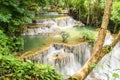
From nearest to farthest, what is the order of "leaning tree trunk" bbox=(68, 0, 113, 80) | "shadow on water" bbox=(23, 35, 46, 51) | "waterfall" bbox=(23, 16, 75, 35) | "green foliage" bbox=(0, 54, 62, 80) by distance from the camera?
"green foliage" bbox=(0, 54, 62, 80) → "leaning tree trunk" bbox=(68, 0, 113, 80) → "shadow on water" bbox=(23, 35, 46, 51) → "waterfall" bbox=(23, 16, 75, 35)

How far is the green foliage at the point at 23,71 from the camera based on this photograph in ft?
9.93

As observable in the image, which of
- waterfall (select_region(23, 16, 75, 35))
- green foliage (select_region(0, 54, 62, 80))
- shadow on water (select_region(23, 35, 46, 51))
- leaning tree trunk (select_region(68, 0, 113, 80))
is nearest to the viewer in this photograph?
green foliage (select_region(0, 54, 62, 80))

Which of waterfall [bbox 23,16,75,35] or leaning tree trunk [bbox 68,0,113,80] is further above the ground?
leaning tree trunk [bbox 68,0,113,80]

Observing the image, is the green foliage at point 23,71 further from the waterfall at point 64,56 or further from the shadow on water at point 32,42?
the shadow on water at point 32,42

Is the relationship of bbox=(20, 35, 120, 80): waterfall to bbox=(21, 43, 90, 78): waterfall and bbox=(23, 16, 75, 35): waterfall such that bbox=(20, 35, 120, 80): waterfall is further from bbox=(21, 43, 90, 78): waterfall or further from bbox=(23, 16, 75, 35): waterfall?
bbox=(23, 16, 75, 35): waterfall

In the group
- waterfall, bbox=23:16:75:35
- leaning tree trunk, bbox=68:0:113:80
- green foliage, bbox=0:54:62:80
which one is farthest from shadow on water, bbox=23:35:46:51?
green foliage, bbox=0:54:62:80

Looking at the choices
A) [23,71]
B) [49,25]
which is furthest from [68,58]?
[23,71]

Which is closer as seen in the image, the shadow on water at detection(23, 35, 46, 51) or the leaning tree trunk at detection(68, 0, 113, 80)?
the leaning tree trunk at detection(68, 0, 113, 80)

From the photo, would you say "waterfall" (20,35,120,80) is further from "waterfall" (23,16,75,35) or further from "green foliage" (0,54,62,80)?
"green foliage" (0,54,62,80)

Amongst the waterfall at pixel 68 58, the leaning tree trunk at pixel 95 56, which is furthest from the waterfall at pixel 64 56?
the leaning tree trunk at pixel 95 56

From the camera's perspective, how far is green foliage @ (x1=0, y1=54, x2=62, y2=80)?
303cm

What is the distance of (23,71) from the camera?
10.1ft

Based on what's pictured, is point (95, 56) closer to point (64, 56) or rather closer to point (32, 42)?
point (64, 56)

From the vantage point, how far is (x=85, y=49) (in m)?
12.1
